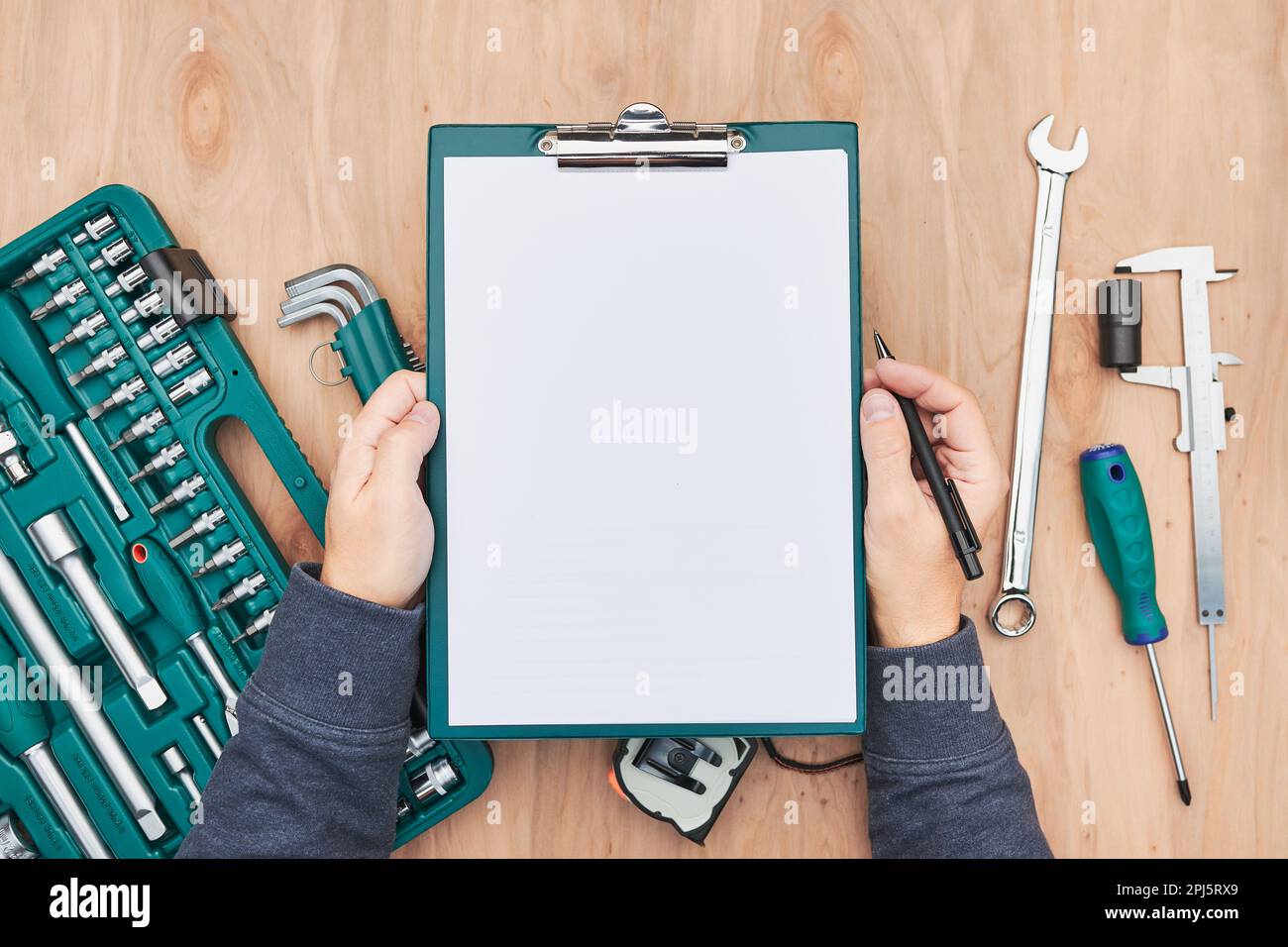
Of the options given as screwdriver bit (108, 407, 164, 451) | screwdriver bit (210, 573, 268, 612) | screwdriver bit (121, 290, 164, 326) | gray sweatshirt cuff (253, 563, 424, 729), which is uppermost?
screwdriver bit (121, 290, 164, 326)

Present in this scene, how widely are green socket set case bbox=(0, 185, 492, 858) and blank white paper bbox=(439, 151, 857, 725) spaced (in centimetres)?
14

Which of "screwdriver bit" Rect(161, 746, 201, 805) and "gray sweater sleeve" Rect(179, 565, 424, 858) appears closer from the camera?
"gray sweater sleeve" Rect(179, 565, 424, 858)

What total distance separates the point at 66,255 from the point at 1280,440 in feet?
3.39

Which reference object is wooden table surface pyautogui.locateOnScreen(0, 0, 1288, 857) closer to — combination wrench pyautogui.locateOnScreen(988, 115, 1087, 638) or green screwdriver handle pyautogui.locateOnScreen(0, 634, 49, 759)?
combination wrench pyautogui.locateOnScreen(988, 115, 1087, 638)

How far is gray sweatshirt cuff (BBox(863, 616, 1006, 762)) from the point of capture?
2.02 ft

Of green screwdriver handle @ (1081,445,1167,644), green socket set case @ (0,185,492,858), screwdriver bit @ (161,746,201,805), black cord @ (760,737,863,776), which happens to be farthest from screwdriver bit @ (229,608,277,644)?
green screwdriver handle @ (1081,445,1167,644)

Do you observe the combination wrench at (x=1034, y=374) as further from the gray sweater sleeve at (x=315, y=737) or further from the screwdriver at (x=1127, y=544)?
the gray sweater sleeve at (x=315, y=737)

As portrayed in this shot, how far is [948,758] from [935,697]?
0.15 feet

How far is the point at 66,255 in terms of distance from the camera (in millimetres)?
682

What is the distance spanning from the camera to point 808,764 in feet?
2.31

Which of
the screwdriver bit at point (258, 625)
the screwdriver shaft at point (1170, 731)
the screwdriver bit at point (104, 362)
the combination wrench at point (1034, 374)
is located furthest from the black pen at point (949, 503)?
the screwdriver bit at point (104, 362)

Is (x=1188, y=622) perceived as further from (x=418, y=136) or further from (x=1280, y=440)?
(x=418, y=136)

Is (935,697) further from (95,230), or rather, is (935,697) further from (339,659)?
(95,230)

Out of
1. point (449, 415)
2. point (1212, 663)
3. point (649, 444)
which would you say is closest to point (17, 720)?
point (449, 415)
